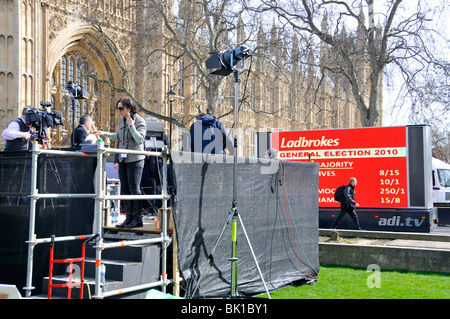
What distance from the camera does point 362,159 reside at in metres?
17.6

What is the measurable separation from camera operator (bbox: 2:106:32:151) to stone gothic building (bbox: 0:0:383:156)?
1459cm

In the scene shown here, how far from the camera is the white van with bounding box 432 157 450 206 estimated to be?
24.2 meters

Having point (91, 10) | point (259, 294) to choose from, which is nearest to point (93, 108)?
point (91, 10)

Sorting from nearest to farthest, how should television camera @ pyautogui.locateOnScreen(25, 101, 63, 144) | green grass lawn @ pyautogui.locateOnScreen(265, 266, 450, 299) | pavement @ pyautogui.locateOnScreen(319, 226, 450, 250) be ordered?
1. television camera @ pyautogui.locateOnScreen(25, 101, 63, 144)
2. green grass lawn @ pyautogui.locateOnScreen(265, 266, 450, 299)
3. pavement @ pyautogui.locateOnScreen(319, 226, 450, 250)

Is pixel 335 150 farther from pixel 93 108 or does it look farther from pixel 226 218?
pixel 93 108

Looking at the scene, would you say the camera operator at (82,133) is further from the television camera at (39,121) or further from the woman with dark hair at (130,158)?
the woman with dark hair at (130,158)

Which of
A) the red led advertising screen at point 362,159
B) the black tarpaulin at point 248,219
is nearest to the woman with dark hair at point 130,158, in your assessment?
the black tarpaulin at point 248,219

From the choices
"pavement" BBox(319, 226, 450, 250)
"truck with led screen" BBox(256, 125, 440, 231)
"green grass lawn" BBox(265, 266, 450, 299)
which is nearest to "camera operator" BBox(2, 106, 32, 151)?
"green grass lawn" BBox(265, 266, 450, 299)

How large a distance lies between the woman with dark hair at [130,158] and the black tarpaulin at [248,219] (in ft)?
2.09

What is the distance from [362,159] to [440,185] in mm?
Answer: 8767

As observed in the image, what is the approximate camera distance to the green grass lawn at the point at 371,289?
328 inches

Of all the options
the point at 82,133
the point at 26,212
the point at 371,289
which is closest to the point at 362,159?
the point at 371,289

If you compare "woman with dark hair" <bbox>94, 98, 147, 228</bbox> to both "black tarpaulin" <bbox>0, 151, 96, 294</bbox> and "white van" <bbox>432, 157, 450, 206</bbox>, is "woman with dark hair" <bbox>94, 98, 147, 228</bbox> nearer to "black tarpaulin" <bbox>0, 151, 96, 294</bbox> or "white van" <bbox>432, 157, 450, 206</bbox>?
"black tarpaulin" <bbox>0, 151, 96, 294</bbox>
